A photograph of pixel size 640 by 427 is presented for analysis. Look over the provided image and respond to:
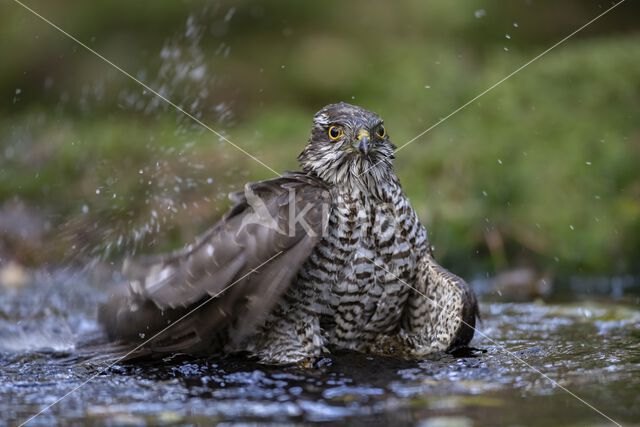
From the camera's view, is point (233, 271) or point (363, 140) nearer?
point (233, 271)

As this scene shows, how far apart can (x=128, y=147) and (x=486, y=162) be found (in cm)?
403

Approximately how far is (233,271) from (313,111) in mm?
7272

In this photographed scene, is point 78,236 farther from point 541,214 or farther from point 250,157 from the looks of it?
point 541,214

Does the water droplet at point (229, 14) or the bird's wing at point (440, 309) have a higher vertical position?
the water droplet at point (229, 14)

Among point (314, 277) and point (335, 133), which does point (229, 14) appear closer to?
point (335, 133)

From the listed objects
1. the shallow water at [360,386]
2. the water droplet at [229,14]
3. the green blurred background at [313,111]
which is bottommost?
the shallow water at [360,386]

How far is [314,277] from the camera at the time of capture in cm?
565

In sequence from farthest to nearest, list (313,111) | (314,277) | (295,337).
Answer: (313,111) < (295,337) < (314,277)

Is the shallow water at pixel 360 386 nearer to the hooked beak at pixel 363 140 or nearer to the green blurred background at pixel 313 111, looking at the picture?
the hooked beak at pixel 363 140

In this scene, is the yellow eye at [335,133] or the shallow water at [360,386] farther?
the yellow eye at [335,133]

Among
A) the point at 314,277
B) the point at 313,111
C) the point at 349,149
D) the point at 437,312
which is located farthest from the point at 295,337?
the point at 313,111

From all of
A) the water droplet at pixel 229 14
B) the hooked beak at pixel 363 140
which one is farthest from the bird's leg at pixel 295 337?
the water droplet at pixel 229 14

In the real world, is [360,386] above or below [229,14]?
below

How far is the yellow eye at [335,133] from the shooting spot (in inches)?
236
